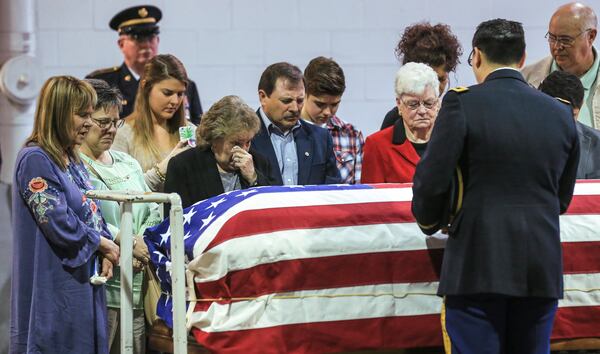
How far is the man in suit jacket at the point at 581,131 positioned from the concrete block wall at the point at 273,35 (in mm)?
2189

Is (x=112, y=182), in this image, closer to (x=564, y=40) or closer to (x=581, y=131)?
(x=581, y=131)

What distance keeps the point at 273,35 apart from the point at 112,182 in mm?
2515

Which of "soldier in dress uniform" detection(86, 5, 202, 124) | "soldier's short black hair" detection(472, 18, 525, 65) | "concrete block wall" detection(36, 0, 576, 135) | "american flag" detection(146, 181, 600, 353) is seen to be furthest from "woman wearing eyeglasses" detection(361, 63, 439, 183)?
"concrete block wall" detection(36, 0, 576, 135)

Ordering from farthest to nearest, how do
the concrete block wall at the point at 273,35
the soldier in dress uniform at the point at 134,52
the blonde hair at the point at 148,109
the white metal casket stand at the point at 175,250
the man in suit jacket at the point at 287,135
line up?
the concrete block wall at the point at 273,35 → the soldier in dress uniform at the point at 134,52 → the blonde hair at the point at 148,109 → the man in suit jacket at the point at 287,135 → the white metal casket stand at the point at 175,250

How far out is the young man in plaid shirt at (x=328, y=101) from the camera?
14.0 ft

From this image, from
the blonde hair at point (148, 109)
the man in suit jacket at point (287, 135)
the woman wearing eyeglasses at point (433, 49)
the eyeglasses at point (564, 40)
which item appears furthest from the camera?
the eyeglasses at point (564, 40)

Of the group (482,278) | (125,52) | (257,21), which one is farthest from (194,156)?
(257,21)

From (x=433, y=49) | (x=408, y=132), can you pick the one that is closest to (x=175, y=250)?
(x=408, y=132)

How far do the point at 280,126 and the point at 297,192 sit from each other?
2.65ft

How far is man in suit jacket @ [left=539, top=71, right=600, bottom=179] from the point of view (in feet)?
11.7

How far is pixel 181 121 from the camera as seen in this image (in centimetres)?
411

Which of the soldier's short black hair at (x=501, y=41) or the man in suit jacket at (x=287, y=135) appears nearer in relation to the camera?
the soldier's short black hair at (x=501, y=41)

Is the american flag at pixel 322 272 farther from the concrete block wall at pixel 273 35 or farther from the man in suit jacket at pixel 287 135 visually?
the concrete block wall at pixel 273 35

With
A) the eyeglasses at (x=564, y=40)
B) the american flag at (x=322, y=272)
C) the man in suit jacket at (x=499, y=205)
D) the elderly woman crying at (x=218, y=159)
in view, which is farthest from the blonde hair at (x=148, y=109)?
the eyeglasses at (x=564, y=40)
